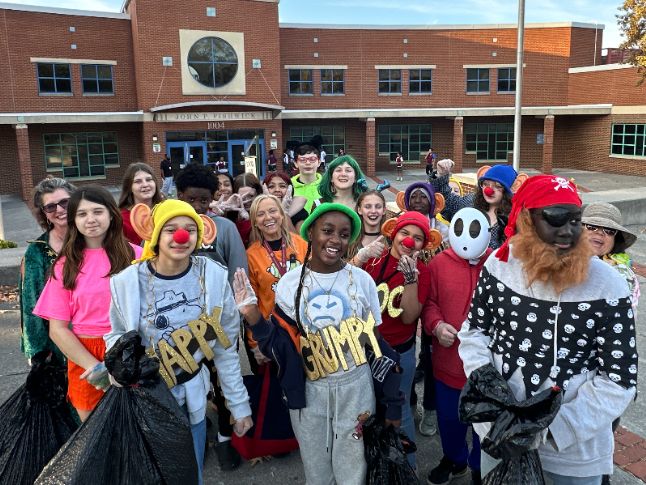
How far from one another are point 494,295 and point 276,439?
80.2 inches

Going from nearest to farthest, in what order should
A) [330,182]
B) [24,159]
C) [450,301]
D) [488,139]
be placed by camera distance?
[450,301], [330,182], [24,159], [488,139]

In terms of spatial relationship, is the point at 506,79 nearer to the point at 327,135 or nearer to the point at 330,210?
the point at 327,135

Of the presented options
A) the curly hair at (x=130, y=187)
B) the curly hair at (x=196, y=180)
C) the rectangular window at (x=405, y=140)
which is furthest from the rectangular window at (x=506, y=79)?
the curly hair at (x=196, y=180)

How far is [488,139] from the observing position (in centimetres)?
2884

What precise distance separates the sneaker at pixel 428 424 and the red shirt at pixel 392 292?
0.93m

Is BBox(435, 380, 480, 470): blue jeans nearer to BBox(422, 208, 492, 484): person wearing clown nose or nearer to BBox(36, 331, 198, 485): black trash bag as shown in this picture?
BBox(422, 208, 492, 484): person wearing clown nose

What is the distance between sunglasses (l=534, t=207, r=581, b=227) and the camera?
6.84 ft

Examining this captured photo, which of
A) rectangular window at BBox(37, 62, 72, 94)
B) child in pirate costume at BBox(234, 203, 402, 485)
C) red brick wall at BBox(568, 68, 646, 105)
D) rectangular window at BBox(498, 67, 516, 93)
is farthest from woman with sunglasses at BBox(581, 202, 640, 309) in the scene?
rectangular window at BBox(498, 67, 516, 93)

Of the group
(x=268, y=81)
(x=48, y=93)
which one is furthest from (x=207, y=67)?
(x=48, y=93)

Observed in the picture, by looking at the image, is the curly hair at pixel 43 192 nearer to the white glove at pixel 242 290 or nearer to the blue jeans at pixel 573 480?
the white glove at pixel 242 290

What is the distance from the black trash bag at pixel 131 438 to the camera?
6.75ft

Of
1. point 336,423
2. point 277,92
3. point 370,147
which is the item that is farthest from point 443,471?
point 370,147

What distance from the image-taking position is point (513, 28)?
2764 centimetres

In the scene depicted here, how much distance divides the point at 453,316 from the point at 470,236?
0.50m
